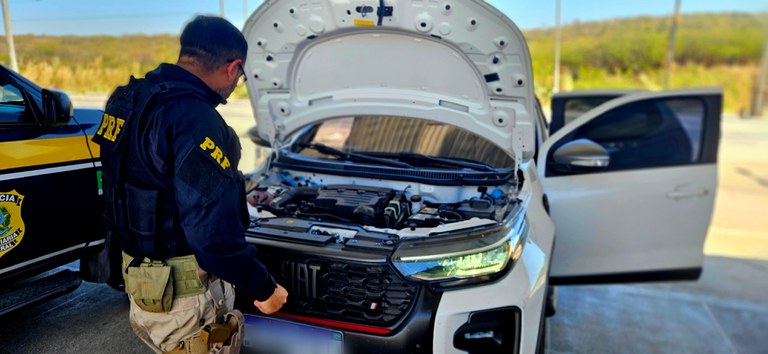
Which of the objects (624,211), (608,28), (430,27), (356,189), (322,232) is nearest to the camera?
(322,232)

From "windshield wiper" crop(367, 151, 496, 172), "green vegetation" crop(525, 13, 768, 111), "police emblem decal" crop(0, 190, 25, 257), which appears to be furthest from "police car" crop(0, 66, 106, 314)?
"green vegetation" crop(525, 13, 768, 111)

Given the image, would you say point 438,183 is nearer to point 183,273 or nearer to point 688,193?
point 183,273

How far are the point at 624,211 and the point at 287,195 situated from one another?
78.7 inches

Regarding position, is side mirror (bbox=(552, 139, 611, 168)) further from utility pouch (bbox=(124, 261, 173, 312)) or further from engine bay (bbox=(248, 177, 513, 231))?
utility pouch (bbox=(124, 261, 173, 312))

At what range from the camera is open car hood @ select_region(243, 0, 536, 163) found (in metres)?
2.32

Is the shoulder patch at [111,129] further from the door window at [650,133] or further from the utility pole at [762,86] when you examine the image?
the utility pole at [762,86]

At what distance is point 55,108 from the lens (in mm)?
2570

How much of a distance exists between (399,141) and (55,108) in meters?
1.91

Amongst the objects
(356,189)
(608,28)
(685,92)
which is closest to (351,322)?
(356,189)

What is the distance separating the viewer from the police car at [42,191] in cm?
230

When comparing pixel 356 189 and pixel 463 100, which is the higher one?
pixel 463 100

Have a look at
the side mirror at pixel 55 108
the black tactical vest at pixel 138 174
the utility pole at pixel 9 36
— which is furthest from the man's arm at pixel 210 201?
the utility pole at pixel 9 36

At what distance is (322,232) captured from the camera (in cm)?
201

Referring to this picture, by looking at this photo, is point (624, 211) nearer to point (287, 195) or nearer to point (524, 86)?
point (524, 86)
